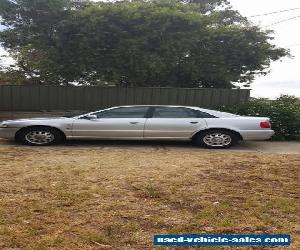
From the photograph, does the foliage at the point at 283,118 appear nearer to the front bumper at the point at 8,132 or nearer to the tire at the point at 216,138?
the tire at the point at 216,138

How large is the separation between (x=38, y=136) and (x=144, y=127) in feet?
8.36

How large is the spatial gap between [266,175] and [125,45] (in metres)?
8.48

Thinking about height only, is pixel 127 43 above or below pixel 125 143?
above

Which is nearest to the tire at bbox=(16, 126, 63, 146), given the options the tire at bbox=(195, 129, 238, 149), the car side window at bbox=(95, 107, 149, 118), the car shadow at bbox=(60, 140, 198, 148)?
the car shadow at bbox=(60, 140, 198, 148)

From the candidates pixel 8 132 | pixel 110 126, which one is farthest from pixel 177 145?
pixel 8 132

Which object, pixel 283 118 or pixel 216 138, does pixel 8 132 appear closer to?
pixel 216 138

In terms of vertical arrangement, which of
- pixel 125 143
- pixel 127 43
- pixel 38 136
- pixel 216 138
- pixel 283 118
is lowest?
pixel 125 143

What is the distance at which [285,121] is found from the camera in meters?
11.6

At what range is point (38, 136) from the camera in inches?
376

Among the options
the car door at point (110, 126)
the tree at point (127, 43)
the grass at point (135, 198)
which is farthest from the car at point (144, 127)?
the tree at point (127, 43)

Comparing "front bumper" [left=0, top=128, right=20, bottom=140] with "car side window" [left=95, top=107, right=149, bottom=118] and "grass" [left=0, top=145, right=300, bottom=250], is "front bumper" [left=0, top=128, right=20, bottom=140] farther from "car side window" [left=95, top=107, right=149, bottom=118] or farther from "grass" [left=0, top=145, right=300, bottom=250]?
"car side window" [left=95, top=107, right=149, bottom=118]

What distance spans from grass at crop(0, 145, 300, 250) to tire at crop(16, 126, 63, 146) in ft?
4.40

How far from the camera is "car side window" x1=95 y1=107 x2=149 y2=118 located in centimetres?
978

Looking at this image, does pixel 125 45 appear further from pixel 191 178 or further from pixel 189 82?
pixel 191 178
